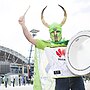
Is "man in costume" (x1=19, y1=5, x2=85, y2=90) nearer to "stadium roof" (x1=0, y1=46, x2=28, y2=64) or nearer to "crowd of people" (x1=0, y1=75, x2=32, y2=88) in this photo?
"crowd of people" (x1=0, y1=75, x2=32, y2=88)

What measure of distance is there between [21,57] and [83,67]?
204ft

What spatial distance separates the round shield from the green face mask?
0.42 m

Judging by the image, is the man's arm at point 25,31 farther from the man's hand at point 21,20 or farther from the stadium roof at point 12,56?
the stadium roof at point 12,56

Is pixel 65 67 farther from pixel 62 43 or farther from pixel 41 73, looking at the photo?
pixel 41 73

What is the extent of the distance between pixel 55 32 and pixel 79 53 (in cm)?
64

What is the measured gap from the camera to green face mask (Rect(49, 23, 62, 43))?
17.9ft

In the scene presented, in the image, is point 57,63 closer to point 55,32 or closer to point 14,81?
point 55,32

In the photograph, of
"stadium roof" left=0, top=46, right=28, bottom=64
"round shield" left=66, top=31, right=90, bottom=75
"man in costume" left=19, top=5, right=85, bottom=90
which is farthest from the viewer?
"stadium roof" left=0, top=46, right=28, bottom=64

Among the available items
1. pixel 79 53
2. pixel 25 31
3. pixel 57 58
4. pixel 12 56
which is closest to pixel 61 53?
pixel 57 58

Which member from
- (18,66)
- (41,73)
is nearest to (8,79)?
(41,73)

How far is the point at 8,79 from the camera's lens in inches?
1177

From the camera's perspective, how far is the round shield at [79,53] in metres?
4.84

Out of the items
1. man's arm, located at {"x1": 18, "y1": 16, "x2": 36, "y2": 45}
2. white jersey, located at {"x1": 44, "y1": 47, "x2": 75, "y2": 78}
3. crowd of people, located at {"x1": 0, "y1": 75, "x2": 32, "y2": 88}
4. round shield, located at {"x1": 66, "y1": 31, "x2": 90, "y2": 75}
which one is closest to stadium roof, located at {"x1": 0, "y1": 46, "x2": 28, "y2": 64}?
crowd of people, located at {"x1": 0, "y1": 75, "x2": 32, "y2": 88}

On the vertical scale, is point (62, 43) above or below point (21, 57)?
below
